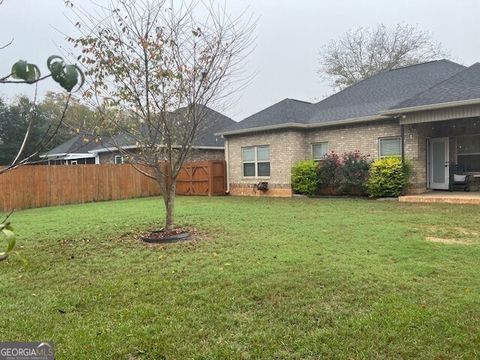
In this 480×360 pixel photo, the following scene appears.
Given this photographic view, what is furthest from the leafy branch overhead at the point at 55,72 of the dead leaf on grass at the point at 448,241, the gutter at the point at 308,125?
the gutter at the point at 308,125

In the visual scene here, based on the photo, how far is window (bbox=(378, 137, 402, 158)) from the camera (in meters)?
14.5

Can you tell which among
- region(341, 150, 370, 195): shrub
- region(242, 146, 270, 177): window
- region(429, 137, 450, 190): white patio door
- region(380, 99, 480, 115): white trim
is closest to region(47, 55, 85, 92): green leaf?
region(380, 99, 480, 115): white trim

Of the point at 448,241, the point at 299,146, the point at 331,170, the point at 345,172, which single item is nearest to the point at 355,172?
the point at 345,172

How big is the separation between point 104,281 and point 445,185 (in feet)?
44.9

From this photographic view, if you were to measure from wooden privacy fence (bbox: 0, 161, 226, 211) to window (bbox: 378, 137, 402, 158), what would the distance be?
24.9ft

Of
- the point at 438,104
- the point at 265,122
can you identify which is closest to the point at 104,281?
the point at 438,104

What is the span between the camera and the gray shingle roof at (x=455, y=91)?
1224 cm

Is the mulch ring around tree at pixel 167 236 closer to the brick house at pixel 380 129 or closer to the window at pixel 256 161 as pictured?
the brick house at pixel 380 129

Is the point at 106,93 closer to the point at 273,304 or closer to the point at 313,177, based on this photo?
the point at 273,304

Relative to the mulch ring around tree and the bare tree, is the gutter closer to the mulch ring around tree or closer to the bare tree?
the mulch ring around tree

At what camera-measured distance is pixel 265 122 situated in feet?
57.7

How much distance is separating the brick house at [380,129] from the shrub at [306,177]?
1.67 ft
